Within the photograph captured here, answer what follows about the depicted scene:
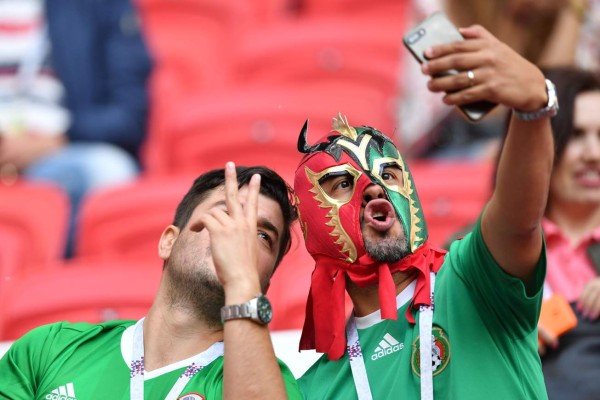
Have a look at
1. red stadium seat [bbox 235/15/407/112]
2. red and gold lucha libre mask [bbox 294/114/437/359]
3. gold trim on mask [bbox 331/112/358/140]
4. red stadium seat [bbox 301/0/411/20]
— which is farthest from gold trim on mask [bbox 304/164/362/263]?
red stadium seat [bbox 301/0/411/20]

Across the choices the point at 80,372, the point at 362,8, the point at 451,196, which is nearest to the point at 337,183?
the point at 80,372

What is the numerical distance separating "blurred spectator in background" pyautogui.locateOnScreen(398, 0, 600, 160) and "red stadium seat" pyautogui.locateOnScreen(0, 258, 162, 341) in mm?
1716

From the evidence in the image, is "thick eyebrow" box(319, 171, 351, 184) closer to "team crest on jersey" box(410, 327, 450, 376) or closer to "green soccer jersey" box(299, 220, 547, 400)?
"green soccer jersey" box(299, 220, 547, 400)

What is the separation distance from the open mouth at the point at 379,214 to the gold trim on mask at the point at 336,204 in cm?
6

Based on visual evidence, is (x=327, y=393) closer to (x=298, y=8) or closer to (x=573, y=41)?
(x=573, y=41)

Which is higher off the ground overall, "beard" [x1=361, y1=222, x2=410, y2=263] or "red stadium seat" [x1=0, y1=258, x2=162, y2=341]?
"red stadium seat" [x1=0, y1=258, x2=162, y2=341]

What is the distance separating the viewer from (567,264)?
3.33m

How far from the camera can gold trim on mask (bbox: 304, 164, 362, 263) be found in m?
2.53

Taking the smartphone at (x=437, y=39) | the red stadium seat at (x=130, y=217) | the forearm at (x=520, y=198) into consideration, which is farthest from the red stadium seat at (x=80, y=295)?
the smartphone at (x=437, y=39)

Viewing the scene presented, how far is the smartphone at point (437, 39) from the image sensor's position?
2.06m

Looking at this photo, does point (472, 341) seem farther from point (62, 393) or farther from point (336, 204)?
point (62, 393)

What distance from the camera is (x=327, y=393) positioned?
8.34 ft

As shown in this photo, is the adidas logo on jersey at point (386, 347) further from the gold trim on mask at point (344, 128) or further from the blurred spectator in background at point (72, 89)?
the blurred spectator in background at point (72, 89)

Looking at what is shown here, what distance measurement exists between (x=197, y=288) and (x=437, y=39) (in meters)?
0.93
